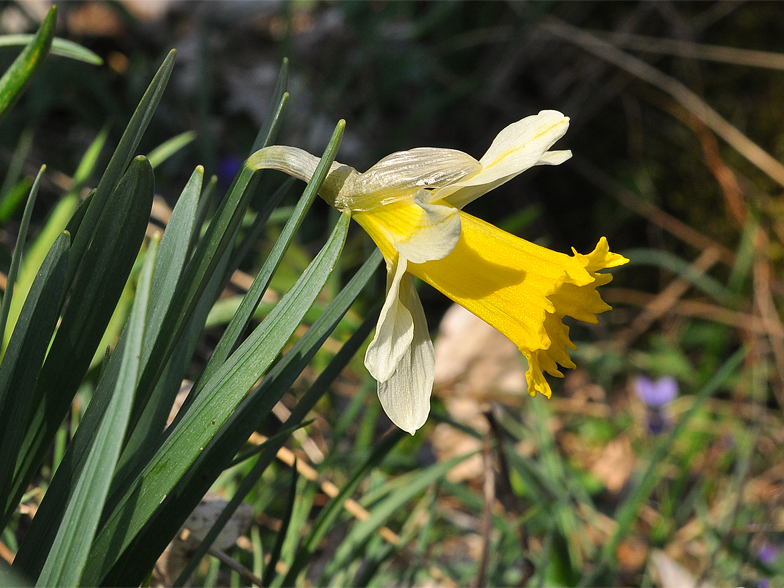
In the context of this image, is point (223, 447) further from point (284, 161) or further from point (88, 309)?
point (284, 161)

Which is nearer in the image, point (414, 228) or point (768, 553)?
point (414, 228)

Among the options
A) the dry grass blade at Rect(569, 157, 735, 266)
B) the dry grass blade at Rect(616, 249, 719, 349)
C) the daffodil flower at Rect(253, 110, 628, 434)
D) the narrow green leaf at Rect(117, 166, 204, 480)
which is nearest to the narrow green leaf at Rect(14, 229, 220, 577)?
the narrow green leaf at Rect(117, 166, 204, 480)

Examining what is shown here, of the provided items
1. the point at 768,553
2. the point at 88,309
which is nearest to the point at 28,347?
the point at 88,309

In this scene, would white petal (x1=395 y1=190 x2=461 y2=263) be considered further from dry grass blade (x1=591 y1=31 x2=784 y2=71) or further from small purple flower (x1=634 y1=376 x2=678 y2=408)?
dry grass blade (x1=591 y1=31 x2=784 y2=71)

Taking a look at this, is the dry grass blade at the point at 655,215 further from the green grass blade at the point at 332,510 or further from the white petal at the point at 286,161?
the white petal at the point at 286,161

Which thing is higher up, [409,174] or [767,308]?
[409,174]

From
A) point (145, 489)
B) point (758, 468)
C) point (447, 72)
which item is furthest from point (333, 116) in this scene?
point (145, 489)

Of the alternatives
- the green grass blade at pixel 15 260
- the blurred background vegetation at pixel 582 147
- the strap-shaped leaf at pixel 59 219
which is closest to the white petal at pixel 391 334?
the green grass blade at pixel 15 260
